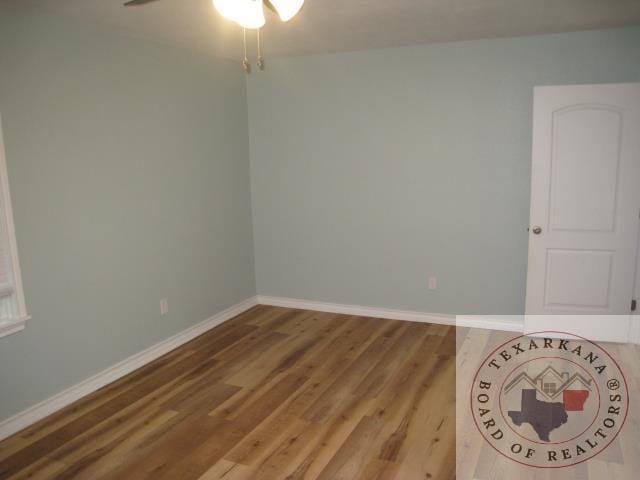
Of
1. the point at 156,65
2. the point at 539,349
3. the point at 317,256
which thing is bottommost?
the point at 539,349

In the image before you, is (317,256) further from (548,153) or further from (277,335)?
(548,153)

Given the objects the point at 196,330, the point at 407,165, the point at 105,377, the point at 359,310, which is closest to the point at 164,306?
the point at 196,330

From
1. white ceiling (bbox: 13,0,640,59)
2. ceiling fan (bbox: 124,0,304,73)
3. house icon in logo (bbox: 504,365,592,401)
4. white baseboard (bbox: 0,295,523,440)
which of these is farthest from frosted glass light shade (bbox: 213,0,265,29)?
house icon in logo (bbox: 504,365,592,401)

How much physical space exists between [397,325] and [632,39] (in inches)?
116

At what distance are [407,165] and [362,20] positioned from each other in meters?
1.47

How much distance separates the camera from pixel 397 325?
4.56m

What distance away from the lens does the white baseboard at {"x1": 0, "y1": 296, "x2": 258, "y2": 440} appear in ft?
9.65

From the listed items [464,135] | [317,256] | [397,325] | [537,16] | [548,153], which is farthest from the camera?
[317,256]

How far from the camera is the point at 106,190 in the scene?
11.3 ft

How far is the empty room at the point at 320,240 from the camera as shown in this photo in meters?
2.81

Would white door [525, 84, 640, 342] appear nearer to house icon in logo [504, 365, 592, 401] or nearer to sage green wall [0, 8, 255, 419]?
house icon in logo [504, 365, 592, 401]

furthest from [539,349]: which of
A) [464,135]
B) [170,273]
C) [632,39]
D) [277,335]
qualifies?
[170,273]
